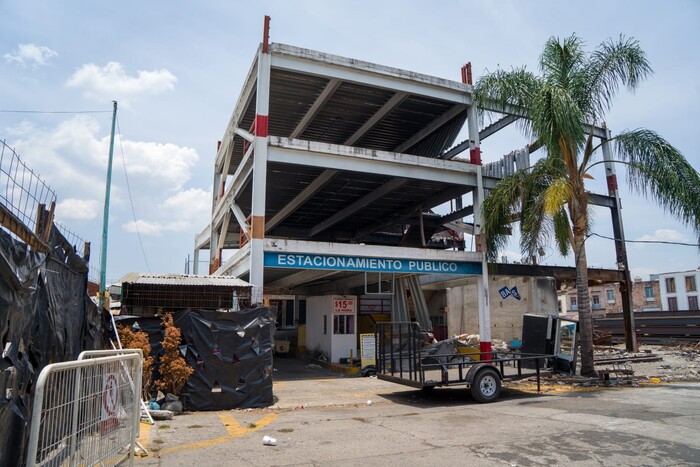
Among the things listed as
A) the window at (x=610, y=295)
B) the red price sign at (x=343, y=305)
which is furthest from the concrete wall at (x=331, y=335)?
the window at (x=610, y=295)

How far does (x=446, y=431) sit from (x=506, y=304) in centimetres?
1508

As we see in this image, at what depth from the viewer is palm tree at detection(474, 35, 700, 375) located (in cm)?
1416

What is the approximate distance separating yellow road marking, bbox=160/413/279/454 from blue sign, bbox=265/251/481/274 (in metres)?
6.04

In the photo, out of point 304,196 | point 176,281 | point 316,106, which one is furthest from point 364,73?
point 176,281

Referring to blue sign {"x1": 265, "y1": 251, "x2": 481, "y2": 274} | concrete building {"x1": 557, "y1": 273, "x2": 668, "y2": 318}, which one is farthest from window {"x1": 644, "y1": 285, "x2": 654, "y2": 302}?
blue sign {"x1": 265, "y1": 251, "x2": 481, "y2": 274}

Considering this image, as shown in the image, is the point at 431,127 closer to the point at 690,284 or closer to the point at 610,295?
the point at 610,295

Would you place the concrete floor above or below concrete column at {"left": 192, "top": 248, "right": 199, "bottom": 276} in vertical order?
Answer: below

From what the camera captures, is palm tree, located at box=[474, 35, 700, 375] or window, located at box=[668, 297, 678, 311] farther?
window, located at box=[668, 297, 678, 311]

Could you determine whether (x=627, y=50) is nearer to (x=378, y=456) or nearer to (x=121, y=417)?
(x=378, y=456)

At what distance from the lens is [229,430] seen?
341 inches

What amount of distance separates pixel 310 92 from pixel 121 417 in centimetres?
1515

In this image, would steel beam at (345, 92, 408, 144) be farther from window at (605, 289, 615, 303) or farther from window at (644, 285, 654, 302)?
window at (644, 285, 654, 302)

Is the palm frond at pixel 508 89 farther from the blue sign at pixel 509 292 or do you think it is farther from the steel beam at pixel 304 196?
the blue sign at pixel 509 292

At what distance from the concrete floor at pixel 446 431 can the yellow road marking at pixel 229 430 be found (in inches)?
0.7
